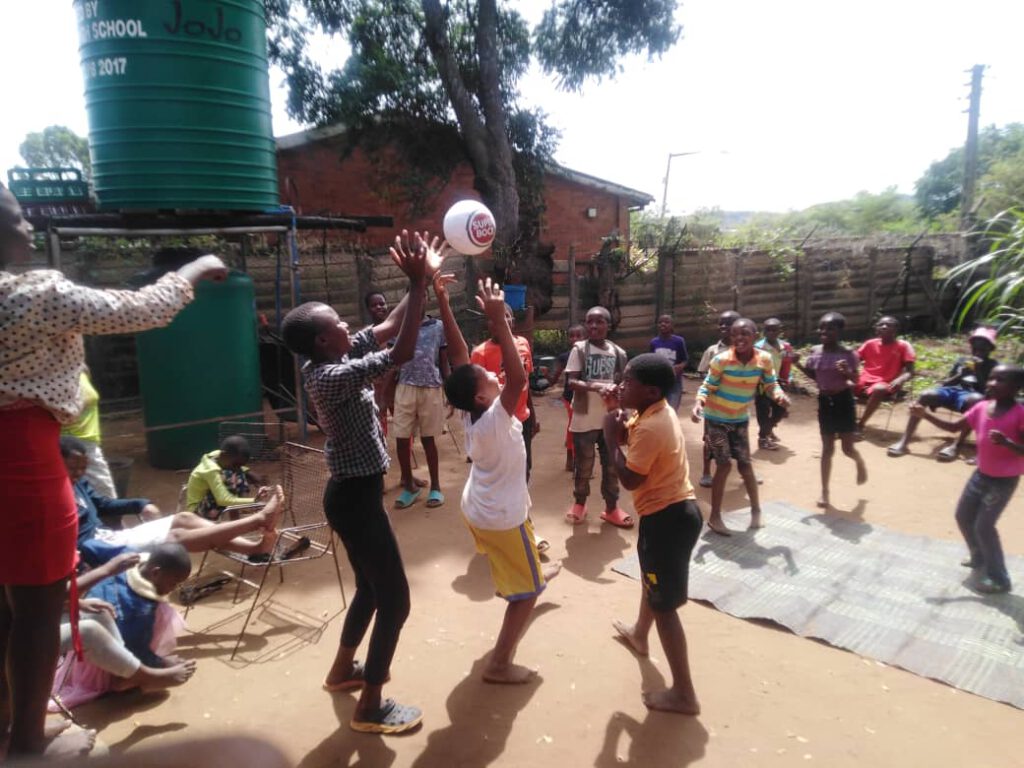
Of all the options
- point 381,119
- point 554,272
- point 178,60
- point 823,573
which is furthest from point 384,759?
point 381,119

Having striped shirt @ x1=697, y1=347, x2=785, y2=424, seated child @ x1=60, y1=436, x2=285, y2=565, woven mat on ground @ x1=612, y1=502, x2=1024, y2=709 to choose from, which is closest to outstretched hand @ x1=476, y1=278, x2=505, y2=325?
seated child @ x1=60, y1=436, x2=285, y2=565

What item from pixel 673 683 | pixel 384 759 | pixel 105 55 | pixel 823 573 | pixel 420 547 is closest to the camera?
pixel 384 759

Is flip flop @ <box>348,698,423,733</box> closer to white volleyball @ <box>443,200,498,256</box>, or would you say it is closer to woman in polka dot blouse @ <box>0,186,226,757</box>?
woman in polka dot blouse @ <box>0,186,226,757</box>

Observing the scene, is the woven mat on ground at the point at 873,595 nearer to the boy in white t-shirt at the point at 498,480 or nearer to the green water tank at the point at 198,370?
the boy in white t-shirt at the point at 498,480

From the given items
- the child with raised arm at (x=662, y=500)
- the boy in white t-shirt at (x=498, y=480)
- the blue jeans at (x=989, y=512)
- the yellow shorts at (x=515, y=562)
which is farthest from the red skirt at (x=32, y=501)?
the blue jeans at (x=989, y=512)

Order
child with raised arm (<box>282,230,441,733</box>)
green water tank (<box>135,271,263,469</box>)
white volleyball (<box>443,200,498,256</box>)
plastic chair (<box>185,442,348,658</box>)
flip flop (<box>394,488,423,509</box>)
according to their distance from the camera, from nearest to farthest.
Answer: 1. child with raised arm (<box>282,230,441,733</box>)
2. white volleyball (<box>443,200,498,256</box>)
3. plastic chair (<box>185,442,348,658</box>)
4. flip flop (<box>394,488,423,509</box>)
5. green water tank (<box>135,271,263,469</box>)

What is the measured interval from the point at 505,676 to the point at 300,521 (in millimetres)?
2146

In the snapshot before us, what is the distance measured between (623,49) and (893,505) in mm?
10585

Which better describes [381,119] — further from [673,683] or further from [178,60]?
[673,683]

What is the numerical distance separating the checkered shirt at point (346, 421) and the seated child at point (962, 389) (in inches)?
238

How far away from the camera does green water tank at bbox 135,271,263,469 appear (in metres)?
5.96

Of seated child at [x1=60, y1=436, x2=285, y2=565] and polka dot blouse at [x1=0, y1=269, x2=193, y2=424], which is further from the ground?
polka dot blouse at [x1=0, y1=269, x2=193, y2=424]

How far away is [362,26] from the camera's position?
38.3 feet

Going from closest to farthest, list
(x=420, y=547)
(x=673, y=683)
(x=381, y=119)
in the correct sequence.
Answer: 1. (x=673, y=683)
2. (x=420, y=547)
3. (x=381, y=119)
